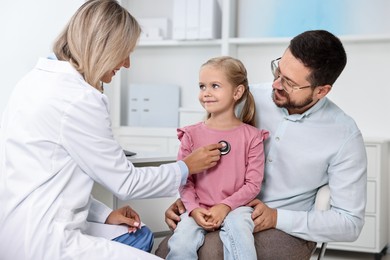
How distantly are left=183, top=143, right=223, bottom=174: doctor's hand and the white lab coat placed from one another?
9.4 inches

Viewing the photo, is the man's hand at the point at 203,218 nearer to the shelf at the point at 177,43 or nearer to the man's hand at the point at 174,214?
the man's hand at the point at 174,214

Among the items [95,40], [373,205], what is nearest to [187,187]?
[95,40]

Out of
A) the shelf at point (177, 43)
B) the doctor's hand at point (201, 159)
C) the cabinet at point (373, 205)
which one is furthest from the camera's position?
the shelf at point (177, 43)

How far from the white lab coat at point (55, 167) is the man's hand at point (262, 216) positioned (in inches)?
14.3

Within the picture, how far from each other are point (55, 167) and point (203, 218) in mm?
488

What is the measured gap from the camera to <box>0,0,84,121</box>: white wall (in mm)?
3088

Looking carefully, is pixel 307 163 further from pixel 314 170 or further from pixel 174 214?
pixel 174 214

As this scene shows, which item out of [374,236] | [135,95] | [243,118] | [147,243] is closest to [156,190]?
[147,243]

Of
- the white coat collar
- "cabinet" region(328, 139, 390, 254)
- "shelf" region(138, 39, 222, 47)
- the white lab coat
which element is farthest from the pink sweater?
"shelf" region(138, 39, 222, 47)

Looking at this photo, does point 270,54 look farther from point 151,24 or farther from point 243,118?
point 243,118

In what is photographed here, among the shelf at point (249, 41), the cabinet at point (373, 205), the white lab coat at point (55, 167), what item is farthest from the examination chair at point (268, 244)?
the shelf at point (249, 41)

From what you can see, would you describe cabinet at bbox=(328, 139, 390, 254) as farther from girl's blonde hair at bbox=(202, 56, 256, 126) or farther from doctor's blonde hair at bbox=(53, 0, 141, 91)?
doctor's blonde hair at bbox=(53, 0, 141, 91)

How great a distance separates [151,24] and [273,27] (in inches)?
35.1

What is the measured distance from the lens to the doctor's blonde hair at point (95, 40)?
68.4 inches
